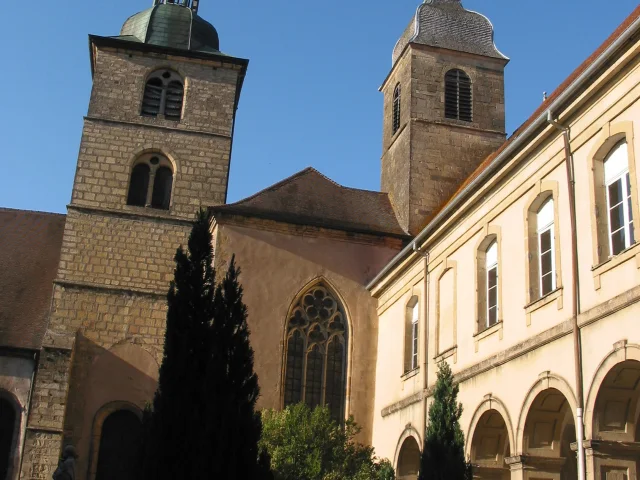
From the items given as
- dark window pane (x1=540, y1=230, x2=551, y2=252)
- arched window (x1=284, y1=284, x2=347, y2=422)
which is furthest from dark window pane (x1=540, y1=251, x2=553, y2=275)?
arched window (x1=284, y1=284, x2=347, y2=422)

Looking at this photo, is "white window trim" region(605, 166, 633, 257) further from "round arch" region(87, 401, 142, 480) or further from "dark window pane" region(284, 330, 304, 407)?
"round arch" region(87, 401, 142, 480)

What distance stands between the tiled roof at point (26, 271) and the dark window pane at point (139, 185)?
3.03 meters

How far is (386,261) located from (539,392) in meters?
9.67

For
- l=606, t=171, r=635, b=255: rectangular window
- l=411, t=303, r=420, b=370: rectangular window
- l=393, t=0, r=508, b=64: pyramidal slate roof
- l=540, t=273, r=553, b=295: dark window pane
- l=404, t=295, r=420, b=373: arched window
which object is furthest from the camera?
l=393, t=0, r=508, b=64: pyramidal slate roof

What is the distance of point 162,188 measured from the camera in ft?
82.3

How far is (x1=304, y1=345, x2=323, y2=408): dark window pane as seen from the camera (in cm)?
2134

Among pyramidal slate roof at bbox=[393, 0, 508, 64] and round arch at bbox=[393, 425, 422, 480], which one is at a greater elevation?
pyramidal slate roof at bbox=[393, 0, 508, 64]

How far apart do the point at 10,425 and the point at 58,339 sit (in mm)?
2445

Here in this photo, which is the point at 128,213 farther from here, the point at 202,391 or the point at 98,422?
the point at 202,391

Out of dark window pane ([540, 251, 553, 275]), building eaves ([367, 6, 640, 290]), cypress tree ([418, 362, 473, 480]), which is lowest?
cypress tree ([418, 362, 473, 480])

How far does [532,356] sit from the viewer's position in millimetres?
13664

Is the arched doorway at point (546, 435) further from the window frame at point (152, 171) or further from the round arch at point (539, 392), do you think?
the window frame at point (152, 171)

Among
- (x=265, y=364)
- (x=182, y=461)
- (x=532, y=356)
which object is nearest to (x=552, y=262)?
(x=532, y=356)

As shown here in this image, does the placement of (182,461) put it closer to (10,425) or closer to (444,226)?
(444,226)
